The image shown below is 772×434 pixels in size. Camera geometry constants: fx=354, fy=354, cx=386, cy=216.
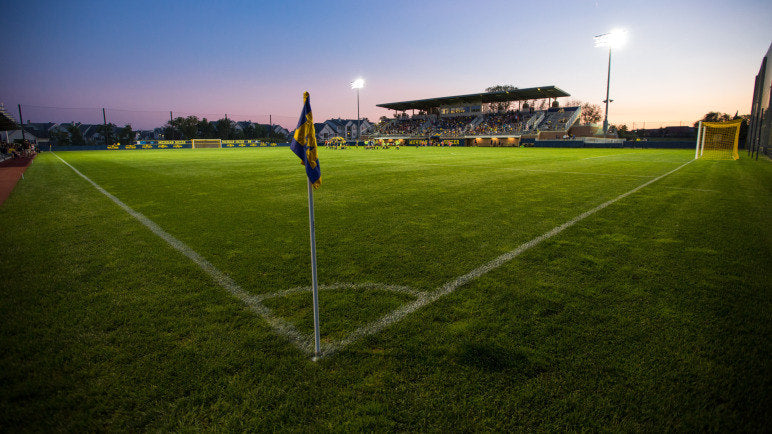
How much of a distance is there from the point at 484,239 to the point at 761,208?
666 cm

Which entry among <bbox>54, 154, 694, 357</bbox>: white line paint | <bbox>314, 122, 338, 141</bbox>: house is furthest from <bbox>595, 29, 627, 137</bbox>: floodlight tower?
<bbox>314, 122, 338, 141</bbox>: house

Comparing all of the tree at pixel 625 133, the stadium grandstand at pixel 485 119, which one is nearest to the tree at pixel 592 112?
the tree at pixel 625 133

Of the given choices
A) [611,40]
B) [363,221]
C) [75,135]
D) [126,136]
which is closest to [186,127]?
[126,136]

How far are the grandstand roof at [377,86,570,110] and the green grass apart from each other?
54.6m

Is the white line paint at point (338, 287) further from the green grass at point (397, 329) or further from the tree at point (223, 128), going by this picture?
the tree at point (223, 128)

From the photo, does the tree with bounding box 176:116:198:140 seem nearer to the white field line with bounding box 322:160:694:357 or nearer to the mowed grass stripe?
the mowed grass stripe

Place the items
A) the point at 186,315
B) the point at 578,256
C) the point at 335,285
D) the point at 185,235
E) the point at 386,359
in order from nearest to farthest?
1. the point at 386,359
2. the point at 186,315
3. the point at 335,285
4. the point at 578,256
5. the point at 185,235

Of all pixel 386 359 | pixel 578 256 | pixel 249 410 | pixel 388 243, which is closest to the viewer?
pixel 249 410

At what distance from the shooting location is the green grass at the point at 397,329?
192 centimetres

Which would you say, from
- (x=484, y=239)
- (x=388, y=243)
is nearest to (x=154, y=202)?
(x=388, y=243)

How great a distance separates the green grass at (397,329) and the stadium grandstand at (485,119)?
53356mm

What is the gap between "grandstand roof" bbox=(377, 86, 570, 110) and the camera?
5425cm

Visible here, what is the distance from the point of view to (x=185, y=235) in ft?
17.2

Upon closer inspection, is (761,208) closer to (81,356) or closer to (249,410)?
(249,410)
